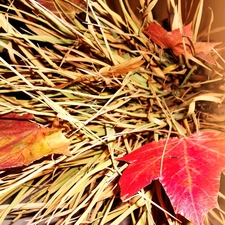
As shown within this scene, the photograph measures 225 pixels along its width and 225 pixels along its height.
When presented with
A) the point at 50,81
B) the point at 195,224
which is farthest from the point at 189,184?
the point at 50,81

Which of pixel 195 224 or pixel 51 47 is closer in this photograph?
pixel 195 224

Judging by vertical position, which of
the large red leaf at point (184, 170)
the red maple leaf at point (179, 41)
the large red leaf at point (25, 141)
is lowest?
the large red leaf at point (184, 170)

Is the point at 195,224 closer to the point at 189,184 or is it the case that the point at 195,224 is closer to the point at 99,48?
the point at 189,184

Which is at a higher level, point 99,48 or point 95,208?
point 99,48
